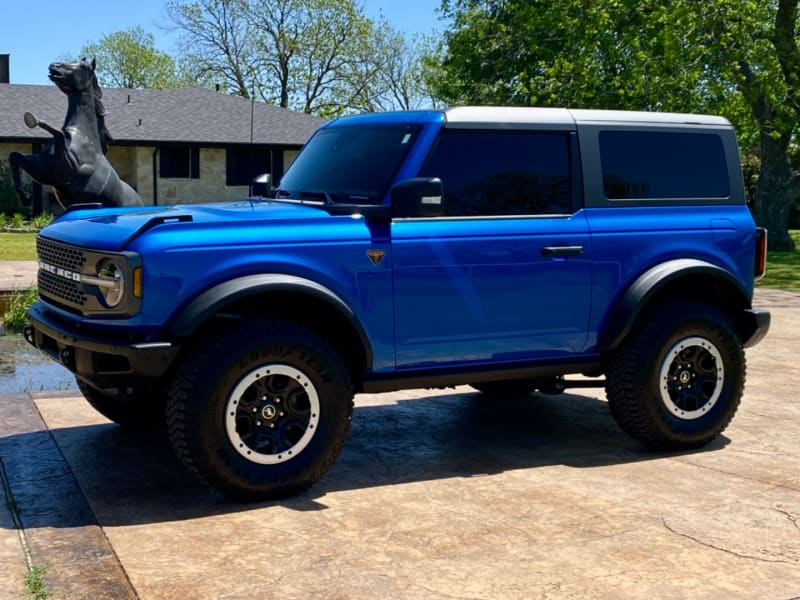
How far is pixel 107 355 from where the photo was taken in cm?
534

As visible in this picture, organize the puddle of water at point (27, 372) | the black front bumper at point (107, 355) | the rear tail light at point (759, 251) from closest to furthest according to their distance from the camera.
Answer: the black front bumper at point (107, 355), the rear tail light at point (759, 251), the puddle of water at point (27, 372)

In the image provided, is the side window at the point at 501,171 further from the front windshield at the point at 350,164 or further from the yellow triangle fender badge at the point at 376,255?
the yellow triangle fender badge at the point at 376,255

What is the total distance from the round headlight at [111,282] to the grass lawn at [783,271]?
16.4m

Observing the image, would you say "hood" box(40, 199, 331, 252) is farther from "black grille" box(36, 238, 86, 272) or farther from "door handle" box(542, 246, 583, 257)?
"door handle" box(542, 246, 583, 257)

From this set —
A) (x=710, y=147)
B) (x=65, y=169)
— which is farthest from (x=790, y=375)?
(x=65, y=169)

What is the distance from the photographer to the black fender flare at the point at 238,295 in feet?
17.1

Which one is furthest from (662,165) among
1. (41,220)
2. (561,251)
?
(41,220)

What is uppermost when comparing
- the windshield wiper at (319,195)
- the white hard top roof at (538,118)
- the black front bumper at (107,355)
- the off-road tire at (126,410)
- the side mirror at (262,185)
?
the white hard top roof at (538,118)

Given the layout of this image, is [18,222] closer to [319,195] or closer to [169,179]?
[169,179]

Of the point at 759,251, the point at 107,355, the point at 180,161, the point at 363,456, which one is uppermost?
the point at 180,161

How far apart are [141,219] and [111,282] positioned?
0.43 m

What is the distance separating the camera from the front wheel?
659 cm

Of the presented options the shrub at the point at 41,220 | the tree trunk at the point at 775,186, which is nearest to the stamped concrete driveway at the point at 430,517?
the tree trunk at the point at 775,186

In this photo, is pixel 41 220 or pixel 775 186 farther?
pixel 41 220
